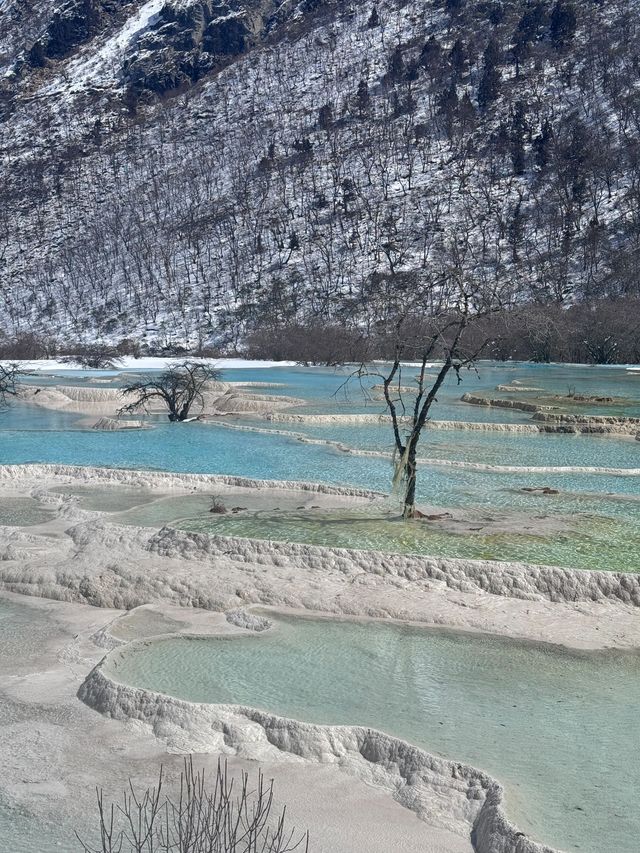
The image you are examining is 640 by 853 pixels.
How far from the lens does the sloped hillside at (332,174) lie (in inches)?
3027

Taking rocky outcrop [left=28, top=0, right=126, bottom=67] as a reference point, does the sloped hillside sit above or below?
below

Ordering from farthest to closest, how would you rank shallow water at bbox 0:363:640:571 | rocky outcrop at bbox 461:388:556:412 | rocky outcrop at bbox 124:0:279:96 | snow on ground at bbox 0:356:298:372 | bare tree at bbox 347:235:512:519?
1. rocky outcrop at bbox 124:0:279:96
2. snow on ground at bbox 0:356:298:372
3. rocky outcrop at bbox 461:388:556:412
4. bare tree at bbox 347:235:512:519
5. shallow water at bbox 0:363:640:571

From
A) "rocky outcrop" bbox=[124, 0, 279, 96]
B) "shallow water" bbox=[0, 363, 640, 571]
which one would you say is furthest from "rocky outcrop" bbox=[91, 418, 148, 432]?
"rocky outcrop" bbox=[124, 0, 279, 96]

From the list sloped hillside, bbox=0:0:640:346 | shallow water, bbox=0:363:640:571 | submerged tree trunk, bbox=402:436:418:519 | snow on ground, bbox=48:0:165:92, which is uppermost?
snow on ground, bbox=48:0:165:92


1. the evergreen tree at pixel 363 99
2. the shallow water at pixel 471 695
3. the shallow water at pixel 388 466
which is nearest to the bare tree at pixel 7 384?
the shallow water at pixel 388 466

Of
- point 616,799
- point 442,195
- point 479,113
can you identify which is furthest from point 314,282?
point 616,799

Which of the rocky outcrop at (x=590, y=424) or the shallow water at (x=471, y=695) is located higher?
the rocky outcrop at (x=590, y=424)

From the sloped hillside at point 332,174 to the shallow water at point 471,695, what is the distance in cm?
4700

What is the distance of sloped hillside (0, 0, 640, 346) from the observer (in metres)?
76.9

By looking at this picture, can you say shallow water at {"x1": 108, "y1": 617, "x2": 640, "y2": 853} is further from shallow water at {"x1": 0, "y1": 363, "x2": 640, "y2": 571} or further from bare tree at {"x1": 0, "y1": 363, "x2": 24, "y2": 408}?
bare tree at {"x1": 0, "y1": 363, "x2": 24, "y2": 408}

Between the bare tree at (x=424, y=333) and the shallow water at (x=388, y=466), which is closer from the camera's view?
the shallow water at (x=388, y=466)

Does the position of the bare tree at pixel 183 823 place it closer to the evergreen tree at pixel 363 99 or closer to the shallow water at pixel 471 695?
the shallow water at pixel 471 695

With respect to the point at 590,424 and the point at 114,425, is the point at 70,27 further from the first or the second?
the point at 590,424

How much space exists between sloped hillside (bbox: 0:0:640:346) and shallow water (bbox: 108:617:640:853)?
4700 centimetres
